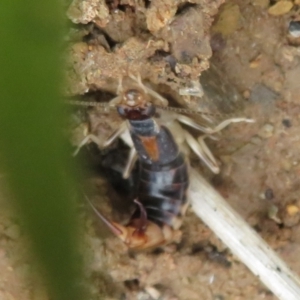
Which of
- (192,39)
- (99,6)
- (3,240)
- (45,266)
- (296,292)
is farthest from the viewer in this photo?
(296,292)

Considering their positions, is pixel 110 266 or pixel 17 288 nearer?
pixel 17 288

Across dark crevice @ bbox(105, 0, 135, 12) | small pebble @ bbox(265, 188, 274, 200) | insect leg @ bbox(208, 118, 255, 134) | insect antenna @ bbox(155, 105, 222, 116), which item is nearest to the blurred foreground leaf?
dark crevice @ bbox(105, 0, 135, 12)

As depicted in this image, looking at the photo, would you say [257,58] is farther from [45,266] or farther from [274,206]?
[45,266]

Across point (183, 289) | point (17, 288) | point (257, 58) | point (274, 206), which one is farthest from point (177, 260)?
point (257, 58)

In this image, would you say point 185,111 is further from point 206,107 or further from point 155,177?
point 155,177

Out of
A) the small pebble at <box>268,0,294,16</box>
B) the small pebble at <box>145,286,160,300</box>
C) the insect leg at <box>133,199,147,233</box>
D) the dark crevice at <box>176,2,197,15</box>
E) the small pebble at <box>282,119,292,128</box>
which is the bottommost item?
the small pebble at <box>145,286,160,300</box>

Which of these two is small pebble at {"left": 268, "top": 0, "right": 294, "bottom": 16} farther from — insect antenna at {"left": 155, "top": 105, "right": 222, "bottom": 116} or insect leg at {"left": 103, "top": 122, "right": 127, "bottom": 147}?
insect leg at {"left": 103, "top": 122, "right": 127, "bottom": 147}

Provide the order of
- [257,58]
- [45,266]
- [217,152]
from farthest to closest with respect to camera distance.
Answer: [217,152] < [257,58] < [45,266]
